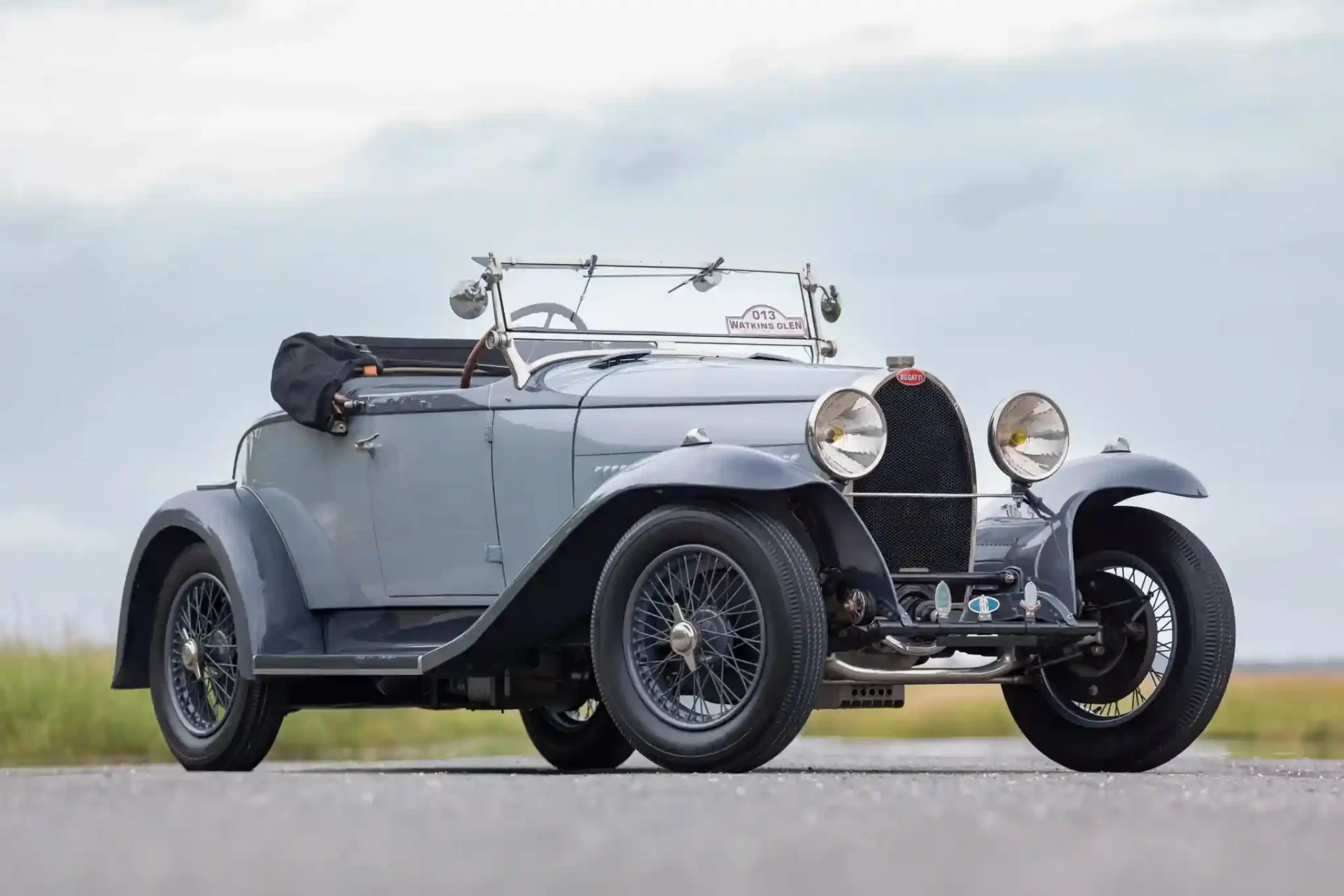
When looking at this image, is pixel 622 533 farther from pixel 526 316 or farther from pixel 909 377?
pixel 526 316

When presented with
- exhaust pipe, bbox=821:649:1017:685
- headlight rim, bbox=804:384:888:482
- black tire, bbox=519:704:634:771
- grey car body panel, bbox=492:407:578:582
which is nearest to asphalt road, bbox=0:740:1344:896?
exhaust pipe, bbox=821:649:1017:685

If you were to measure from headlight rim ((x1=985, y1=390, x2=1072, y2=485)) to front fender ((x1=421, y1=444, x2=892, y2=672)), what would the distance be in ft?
3.50

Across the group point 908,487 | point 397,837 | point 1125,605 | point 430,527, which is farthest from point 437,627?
point 397,837

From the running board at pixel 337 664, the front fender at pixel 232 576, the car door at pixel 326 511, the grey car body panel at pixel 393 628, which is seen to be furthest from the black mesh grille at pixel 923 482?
the front fender at pixel 232 576

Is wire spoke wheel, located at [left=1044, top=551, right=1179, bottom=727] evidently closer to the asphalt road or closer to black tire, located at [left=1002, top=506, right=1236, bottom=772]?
black tire, located at [left=1002, top=506, right=1236, bottom=772]

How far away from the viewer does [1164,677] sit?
30.1ft

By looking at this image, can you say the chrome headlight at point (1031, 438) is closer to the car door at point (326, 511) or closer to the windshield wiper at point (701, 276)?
the windshield wiper at point (701, 276)

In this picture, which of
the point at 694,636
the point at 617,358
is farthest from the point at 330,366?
the point at 694,636

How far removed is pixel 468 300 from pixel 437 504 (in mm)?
980

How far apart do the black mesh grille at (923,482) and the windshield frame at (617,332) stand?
168 centimetres

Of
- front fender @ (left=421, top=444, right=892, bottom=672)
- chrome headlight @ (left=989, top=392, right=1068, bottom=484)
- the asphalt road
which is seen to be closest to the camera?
the asphalt road

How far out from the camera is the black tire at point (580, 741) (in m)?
11.0

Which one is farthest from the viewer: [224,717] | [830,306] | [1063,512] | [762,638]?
[830,306]

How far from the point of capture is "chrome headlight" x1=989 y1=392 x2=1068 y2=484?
906 centimetres
